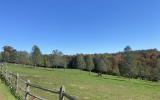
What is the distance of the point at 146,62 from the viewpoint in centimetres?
17238

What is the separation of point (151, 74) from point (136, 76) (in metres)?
7.35

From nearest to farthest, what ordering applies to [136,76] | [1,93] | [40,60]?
1. [1,93]
2. [136,76]
3. [40,60]

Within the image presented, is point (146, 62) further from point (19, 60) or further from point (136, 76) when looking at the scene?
point (19, 60)

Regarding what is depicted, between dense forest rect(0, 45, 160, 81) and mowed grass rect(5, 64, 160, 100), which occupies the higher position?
dense forest rect(0, 45, 160, 81)

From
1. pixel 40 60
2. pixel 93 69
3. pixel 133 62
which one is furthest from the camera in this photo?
pixel 93 69

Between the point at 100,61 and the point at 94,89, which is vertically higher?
the point at 100,61

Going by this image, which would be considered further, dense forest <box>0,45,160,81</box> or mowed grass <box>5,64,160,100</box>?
dense forest <box>0,45,160,81</box>

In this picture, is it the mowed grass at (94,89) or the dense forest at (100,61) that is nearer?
the mowed grass at (94,89)

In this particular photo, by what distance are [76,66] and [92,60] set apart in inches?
423

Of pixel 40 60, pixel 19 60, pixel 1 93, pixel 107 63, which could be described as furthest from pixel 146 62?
pixel 1 93

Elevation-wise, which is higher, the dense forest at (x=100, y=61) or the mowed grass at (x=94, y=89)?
the dense forest at (x=100, y=61)

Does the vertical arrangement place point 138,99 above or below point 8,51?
below

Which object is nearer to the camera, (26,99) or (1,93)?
(26,99)

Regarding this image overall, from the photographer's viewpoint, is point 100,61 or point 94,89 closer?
point 94,89
